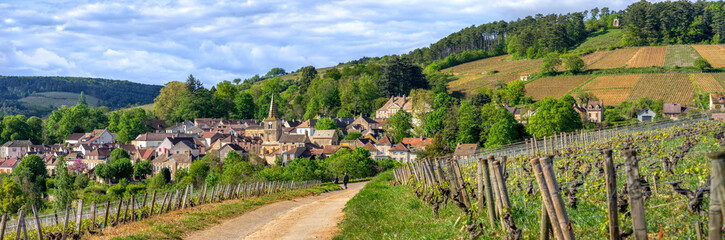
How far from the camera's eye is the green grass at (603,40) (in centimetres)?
13575

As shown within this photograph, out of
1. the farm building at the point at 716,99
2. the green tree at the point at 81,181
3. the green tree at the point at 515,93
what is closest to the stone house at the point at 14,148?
the green tree at the point at 81,181

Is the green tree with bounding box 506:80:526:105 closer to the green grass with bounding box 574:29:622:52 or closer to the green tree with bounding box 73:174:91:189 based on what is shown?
the green grass with bounding box 574:29:622:52

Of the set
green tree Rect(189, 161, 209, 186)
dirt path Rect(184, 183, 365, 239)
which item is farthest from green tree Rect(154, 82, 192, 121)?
dirt path Rect(184, 183, 365, 239)

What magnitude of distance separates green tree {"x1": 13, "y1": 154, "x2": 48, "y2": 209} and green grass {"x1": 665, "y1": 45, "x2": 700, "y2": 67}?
104m

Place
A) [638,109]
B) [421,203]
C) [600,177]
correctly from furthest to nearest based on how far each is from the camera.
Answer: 1. [638,109]
2. [421,203]
3. [600,177]

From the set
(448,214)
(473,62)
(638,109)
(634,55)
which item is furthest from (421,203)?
(473,62)

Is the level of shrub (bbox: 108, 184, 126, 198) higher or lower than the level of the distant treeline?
lower

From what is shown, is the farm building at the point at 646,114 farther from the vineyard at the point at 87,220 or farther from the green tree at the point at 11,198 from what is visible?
the green tree at the point at 11,198

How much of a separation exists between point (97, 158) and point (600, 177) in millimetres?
101996

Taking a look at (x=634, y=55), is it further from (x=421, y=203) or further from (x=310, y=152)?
(x=421, y=203)

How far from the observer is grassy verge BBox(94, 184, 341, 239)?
14827mm

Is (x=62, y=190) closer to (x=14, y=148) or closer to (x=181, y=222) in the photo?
(x=14, y=148)

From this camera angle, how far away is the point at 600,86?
99688mm

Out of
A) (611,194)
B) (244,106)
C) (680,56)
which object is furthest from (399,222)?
(244,106)
